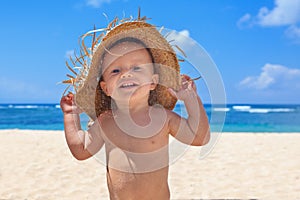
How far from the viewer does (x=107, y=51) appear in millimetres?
2398

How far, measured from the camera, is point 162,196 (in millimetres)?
2449

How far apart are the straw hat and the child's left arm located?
102mm

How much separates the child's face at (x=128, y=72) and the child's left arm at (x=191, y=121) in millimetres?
197

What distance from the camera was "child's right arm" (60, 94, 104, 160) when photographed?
7.88 feet

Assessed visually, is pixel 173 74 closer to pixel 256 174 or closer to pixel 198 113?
pixel 198 113

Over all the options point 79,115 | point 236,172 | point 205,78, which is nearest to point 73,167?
point 236,172

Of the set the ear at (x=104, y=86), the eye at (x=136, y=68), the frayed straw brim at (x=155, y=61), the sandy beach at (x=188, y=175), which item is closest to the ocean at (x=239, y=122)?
the sandy beach at (x=188, y=175)

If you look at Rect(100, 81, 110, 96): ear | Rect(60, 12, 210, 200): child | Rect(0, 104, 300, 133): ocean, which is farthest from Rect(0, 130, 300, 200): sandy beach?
Rect(0, 104, 300, 133): ocean

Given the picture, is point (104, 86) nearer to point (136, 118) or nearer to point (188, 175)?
point (136, 118)

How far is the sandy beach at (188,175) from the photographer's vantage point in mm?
4801

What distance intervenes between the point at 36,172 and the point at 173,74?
13.4 feet

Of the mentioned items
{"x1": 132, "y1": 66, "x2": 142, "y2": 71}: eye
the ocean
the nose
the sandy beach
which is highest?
the ocean

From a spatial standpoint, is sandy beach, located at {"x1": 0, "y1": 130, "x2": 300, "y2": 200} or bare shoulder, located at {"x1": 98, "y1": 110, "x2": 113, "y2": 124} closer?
bare shoulder, located at {"x1": 98, "y1": 110, "x2": 113, "y2": 124}

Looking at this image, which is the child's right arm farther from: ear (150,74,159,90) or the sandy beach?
the sandy beach
